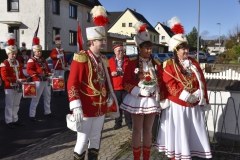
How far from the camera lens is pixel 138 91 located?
165 inches

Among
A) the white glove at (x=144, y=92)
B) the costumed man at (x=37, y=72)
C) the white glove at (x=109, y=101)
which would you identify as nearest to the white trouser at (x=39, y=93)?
the costumed man at (x=37, y=72)

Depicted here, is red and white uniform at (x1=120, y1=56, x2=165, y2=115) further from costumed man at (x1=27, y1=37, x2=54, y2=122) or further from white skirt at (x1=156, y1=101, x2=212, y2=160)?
costumed man at (x1=27, y1=37, x2=54, y2=122)

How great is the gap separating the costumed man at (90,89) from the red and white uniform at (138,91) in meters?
0.44

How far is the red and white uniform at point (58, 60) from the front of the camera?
36.8 ft

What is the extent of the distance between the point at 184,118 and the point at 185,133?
214mm

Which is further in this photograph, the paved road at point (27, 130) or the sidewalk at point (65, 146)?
the paved road at point (27, 130)

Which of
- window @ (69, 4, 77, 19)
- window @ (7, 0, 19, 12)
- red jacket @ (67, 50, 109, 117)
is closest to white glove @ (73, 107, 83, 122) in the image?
red jacket @ (67, 50, 109, 117)

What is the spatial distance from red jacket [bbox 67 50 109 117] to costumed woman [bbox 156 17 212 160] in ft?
3.60

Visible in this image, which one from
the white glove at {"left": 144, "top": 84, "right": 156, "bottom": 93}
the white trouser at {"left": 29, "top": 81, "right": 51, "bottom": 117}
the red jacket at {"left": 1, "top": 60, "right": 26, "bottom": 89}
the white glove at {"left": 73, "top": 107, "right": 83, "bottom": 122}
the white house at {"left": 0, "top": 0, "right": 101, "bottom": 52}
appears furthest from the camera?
the white house at {"left": 0, "top": 0, "right": 101, "bottom": 52}

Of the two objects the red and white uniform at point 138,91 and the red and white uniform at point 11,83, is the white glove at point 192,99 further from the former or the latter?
the red and white uniform at point 11,83

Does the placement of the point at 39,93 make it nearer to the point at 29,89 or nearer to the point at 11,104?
the point at 29,89

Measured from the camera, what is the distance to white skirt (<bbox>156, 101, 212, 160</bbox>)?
166 inches

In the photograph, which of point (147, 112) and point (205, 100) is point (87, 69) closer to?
point (147, 112)

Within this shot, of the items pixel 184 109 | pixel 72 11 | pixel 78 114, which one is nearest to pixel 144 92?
pixel 184 109
